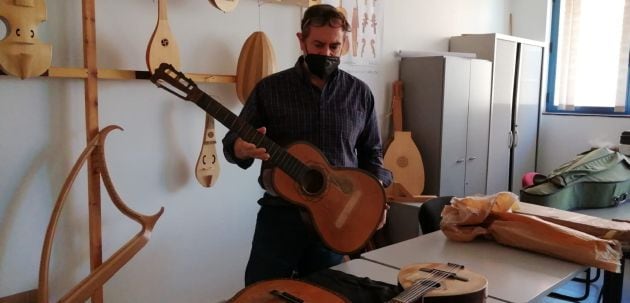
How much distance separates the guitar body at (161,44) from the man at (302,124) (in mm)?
824

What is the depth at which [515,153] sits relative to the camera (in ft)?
15.2

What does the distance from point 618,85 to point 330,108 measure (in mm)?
3875

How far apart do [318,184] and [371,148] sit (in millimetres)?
335

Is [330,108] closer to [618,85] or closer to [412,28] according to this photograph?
[412,28]

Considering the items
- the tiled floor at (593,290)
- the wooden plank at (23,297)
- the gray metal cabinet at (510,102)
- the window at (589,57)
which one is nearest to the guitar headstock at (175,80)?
the wooden plank at (23,297)

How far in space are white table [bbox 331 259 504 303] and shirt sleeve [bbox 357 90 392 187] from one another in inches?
13.1

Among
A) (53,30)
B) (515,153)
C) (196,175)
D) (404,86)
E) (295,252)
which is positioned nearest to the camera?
(295,252)

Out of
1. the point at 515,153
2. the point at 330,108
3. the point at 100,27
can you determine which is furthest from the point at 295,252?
the point at 515,153

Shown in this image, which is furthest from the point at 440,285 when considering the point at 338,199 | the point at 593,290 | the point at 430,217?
the point at 593,290

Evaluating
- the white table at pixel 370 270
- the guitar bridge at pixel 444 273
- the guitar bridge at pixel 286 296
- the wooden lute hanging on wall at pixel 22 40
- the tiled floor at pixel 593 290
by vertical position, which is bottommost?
the tiled floor at pixel 593 290

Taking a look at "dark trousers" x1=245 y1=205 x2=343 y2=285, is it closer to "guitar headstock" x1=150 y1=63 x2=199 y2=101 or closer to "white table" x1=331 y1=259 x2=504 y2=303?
"white table" x1=331 y1=259 x2=504 y2=303

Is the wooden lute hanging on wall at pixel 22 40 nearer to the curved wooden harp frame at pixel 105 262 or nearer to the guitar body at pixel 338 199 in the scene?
the curved wooden harp frame at pixel 105 262

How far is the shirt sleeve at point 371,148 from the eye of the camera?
1.86 metres

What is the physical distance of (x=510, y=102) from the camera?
4.50 metres
